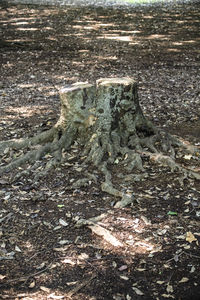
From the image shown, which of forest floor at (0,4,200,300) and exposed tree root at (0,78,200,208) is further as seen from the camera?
exposed tree root at (0,78,200,208)

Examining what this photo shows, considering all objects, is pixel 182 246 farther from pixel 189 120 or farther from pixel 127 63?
pixel 127 63

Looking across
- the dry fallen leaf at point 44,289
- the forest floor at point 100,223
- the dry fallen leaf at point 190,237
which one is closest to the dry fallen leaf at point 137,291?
the forest floor at point 100,223

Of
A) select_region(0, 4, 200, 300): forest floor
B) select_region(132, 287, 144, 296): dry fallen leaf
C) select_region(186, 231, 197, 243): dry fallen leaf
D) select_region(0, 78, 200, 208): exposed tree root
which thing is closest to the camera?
select_region(132, 287, 144, 296): dry fallen leaf

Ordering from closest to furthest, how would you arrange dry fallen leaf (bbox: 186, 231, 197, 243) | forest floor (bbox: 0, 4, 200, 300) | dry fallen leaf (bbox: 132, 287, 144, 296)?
1. dry fallen leaf (bbox: 132, 287, 144, 296)
2. forest floor (bbox: 0, 4, 200, 300)
3. dry fallen leaf (bbox: 186, 231, 197, 243)

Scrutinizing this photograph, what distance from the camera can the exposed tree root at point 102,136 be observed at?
17.1 feet

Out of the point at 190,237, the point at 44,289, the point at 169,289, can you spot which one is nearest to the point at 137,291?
the point at 169,289

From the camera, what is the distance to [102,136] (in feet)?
17.6

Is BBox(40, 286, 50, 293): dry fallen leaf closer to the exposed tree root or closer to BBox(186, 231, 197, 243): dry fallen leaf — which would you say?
BBox(186, 231, 197, 243): dry fallen leaf

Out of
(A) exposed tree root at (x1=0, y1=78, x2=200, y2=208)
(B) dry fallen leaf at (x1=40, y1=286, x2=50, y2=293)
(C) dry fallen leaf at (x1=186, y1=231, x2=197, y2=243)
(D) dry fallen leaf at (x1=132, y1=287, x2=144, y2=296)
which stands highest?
(A) exposed tree root at (x1=0, y1=78, x2=200, y2=208)

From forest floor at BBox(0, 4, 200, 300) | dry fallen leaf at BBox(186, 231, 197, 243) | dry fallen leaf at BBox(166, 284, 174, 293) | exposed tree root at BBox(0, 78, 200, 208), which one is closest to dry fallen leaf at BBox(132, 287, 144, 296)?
forest floor at BBox(0, 4, 200, 300)

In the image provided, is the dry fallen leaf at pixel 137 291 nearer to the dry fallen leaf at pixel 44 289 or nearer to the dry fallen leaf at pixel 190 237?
the dry fallen leaf at pixel 44 289

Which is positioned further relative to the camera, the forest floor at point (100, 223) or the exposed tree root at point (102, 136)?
the exposed tree root at point (102, 136)

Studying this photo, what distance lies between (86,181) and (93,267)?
4.85ft

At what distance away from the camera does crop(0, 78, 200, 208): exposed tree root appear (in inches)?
205
